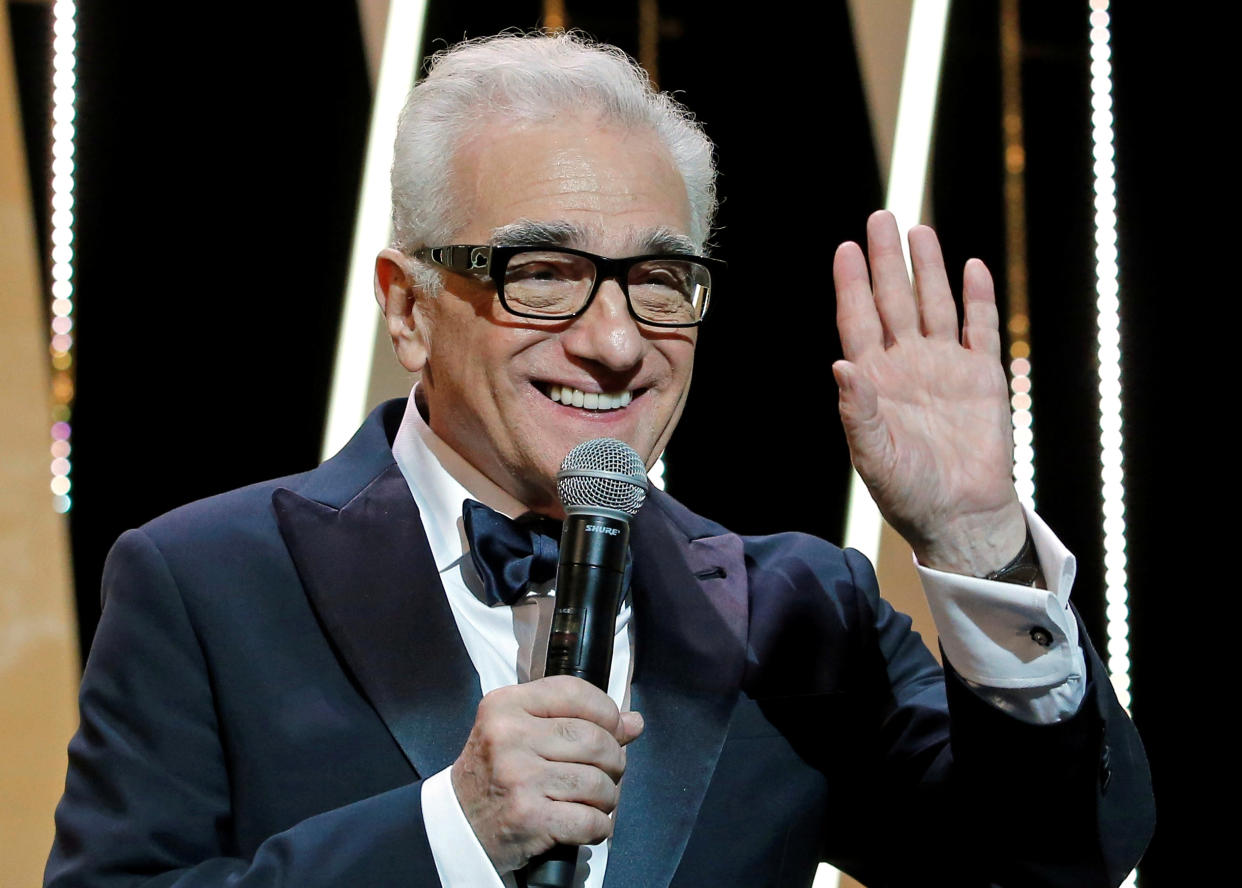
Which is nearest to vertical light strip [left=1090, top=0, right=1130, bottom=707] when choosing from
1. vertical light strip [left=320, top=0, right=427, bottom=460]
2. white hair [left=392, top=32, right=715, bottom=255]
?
vertical light strip [left=320, top=0, right=427, bottom=460]

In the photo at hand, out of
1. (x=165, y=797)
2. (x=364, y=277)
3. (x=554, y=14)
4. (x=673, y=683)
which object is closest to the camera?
(x=165, y=797)

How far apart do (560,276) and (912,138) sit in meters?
1.71

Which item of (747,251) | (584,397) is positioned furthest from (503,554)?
(747,251)

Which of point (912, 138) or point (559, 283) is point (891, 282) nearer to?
point (559, 283)

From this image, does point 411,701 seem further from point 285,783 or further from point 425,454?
point 425,454

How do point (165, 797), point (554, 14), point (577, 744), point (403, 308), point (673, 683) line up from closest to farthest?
point (577, 744), point (165, 797), point (673, 683), point (403, 308), point (554, 14)

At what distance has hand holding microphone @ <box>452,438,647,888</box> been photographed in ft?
3.64

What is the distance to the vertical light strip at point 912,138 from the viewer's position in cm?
289

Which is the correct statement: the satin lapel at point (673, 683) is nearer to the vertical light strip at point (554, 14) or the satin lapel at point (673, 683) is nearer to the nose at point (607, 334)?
the nose at point (607, 334)

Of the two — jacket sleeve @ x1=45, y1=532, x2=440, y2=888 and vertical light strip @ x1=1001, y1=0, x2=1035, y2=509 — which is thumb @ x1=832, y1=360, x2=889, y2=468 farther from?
vertical light strip @ x1=1001, y1=0, x2=1035, y2=509

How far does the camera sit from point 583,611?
1.15 metres

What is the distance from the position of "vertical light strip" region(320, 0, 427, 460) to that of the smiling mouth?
3.90 feet

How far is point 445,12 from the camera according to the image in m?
2.72

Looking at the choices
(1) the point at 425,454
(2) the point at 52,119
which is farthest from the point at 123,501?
(1) the point at 425,454
